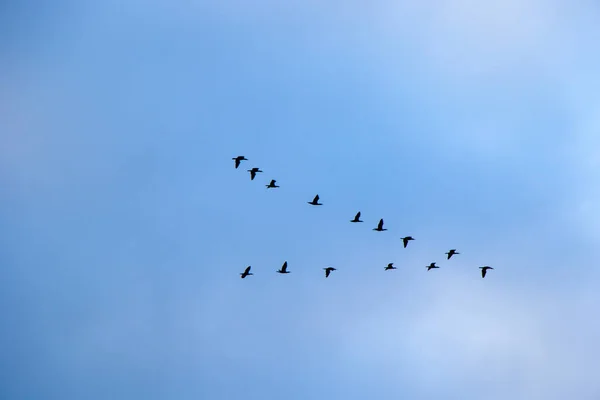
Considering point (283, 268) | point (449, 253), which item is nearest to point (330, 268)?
point (283, 268)

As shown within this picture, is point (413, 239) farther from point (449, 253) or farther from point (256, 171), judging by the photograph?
point (256, 171)

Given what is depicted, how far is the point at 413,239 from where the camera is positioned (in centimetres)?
11800

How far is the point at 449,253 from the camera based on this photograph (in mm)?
118000

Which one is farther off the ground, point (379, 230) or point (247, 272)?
point (379, 230)

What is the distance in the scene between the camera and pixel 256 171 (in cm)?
11812

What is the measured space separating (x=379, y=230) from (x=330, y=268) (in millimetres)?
9119

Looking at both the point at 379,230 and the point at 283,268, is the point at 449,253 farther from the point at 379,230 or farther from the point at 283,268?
the point at 283,268

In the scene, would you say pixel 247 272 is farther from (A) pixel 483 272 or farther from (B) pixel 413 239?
(A) pixel 483 272

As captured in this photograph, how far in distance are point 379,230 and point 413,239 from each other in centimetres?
505

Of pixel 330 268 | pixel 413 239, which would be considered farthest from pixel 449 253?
pixel 330 268

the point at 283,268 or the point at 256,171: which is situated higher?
the point at 256,171

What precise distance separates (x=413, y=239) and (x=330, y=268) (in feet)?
40.3

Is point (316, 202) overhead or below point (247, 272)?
overhead

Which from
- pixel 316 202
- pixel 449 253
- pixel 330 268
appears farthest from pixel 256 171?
pixel 449 253
